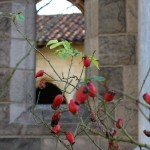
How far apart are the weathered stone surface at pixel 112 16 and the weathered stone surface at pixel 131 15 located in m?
0.03

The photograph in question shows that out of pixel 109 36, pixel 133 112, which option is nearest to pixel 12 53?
pixel 109 36

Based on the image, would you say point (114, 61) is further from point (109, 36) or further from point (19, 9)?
point (19, 9)

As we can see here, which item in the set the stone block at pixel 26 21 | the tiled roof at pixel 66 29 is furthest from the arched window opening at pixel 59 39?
the stone block at pixel 26 21

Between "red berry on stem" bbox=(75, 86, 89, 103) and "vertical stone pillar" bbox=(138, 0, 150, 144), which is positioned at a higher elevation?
"vertical stone pillar" bbox=(138, 0, 150, 144)

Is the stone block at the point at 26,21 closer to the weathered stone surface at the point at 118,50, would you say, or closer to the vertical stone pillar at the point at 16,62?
the vertical stone pillar at the point at 16,62

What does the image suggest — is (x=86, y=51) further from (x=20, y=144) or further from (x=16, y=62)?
(x=20, y=144)

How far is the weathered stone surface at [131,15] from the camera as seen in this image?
12.1 feet

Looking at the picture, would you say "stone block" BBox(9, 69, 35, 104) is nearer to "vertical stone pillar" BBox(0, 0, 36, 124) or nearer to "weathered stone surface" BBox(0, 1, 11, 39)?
"vertical stone pillar" BBox(0, 0, 36, 124)

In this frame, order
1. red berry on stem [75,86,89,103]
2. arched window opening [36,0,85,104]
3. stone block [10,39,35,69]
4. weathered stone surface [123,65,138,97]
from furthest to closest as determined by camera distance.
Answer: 1. arched window opening [36,0,85,104]
2. stone block [10,39,35,69]
3. weathered stone surface [123,65,138,97]
4. red berry on stem [75,86,89,103]

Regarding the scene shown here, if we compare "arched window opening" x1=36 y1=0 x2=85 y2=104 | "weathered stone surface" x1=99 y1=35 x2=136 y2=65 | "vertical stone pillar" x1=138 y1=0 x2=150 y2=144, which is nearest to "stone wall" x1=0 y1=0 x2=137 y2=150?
"weathered stone surface" x1=99 y1=35 x2=136 y2=65

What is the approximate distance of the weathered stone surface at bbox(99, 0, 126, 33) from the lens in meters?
3.69

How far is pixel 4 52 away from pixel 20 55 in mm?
112

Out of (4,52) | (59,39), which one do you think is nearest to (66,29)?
(59,39)

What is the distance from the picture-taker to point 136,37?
366 cm
